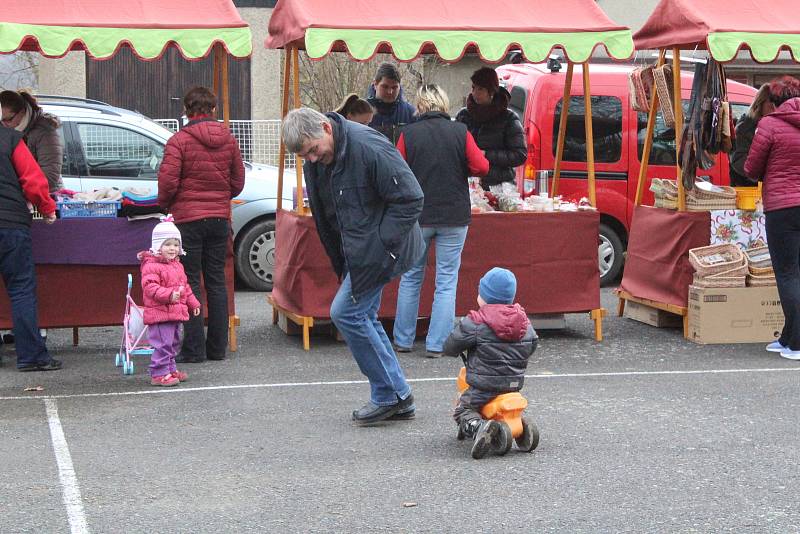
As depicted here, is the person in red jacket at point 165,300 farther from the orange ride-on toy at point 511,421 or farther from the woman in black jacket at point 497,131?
the woman in black jacket at point 497,131

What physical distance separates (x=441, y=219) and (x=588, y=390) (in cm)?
179

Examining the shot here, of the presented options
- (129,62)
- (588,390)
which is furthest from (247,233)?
(129,62)

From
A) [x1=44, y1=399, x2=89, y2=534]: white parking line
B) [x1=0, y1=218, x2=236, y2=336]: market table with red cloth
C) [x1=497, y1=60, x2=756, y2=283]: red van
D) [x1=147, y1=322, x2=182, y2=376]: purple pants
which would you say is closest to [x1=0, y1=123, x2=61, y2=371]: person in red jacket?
[x1=0, y1=218, x2=236, y2=336]: market table with red cloth

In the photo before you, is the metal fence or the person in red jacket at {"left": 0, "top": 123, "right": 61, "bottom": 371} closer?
the person in red jacket at {"left": 0, "top": 123, "right": 61, "bottom": 371}

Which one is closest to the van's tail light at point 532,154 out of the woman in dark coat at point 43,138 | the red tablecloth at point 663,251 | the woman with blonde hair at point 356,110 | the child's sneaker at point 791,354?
the red tablecloth at point 663,251

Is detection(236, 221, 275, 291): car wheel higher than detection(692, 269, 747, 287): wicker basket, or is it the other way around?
detection(692, 269, 747, 287): wicker basket

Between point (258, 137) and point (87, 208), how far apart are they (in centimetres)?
864

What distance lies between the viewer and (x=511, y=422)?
6.38 meters

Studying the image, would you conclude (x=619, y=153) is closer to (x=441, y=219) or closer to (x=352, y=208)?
(x=441, y=219)

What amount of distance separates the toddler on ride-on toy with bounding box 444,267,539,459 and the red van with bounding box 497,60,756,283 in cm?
623

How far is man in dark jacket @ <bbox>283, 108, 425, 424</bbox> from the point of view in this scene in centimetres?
657

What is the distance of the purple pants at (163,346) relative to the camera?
320 inches

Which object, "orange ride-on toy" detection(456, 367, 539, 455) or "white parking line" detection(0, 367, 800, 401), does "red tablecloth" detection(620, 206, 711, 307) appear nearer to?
"white parking line" detection(0, 367, 800, 401)

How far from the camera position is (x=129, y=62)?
23047 mm
